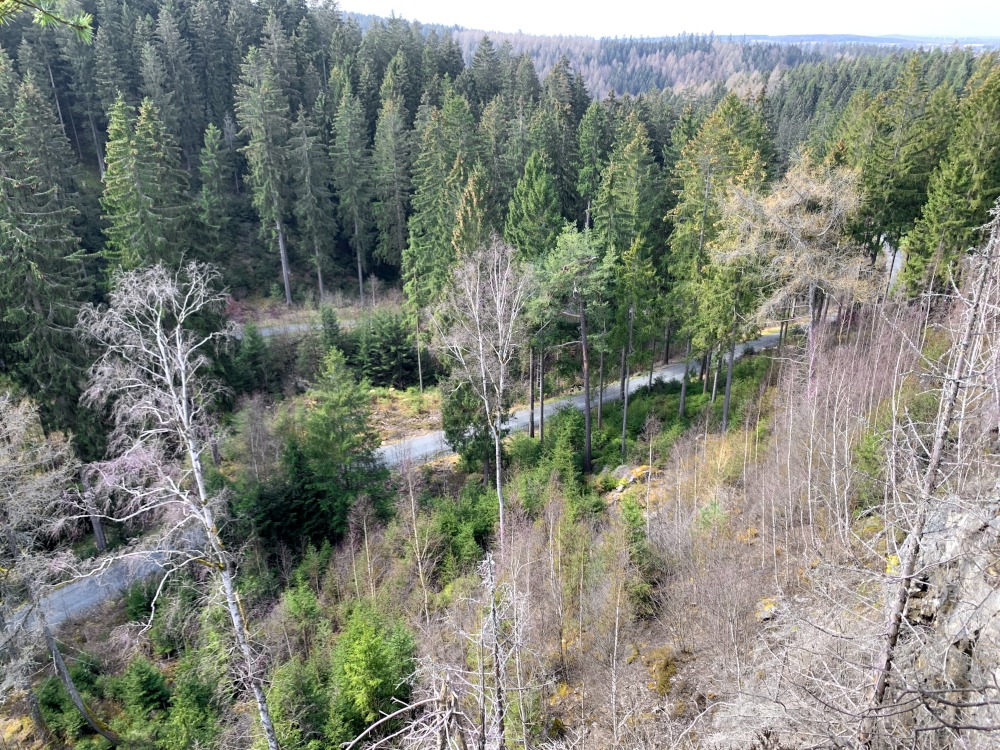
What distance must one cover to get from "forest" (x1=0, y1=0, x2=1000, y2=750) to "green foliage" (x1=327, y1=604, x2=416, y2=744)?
96 millimetres

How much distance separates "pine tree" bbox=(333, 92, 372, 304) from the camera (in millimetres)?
40781

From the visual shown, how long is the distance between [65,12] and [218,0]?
215ft

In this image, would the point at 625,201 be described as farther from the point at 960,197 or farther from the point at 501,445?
the point at 501,445

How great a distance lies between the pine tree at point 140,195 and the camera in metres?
24.8

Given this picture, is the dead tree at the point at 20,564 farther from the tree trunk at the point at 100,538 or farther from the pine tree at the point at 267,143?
the pine tree at the point at 267,143

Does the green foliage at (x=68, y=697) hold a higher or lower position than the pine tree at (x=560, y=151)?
lower

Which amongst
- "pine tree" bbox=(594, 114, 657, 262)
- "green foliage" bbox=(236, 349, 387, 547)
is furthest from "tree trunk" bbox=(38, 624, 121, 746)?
"pine tree" bbox=(594, 114, 657, 262)

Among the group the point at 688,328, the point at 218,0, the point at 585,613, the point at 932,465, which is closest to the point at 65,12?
the point at 932,465

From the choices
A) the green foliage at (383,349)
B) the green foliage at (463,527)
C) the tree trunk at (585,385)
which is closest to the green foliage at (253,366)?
the green foliage at (383,349)

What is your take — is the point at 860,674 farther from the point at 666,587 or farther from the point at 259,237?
the point at 259,237

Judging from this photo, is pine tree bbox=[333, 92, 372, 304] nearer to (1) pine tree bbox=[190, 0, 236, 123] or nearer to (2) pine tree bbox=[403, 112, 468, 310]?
(2) pine tree bbox=[403, 112, 468, 310]

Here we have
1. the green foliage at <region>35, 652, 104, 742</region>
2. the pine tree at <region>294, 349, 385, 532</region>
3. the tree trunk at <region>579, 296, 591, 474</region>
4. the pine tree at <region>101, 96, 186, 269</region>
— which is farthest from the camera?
the pine tree at <region>101, 96, 186, 269</region>

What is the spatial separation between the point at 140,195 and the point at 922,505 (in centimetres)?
2824

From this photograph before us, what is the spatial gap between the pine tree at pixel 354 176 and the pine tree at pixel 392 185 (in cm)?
82
